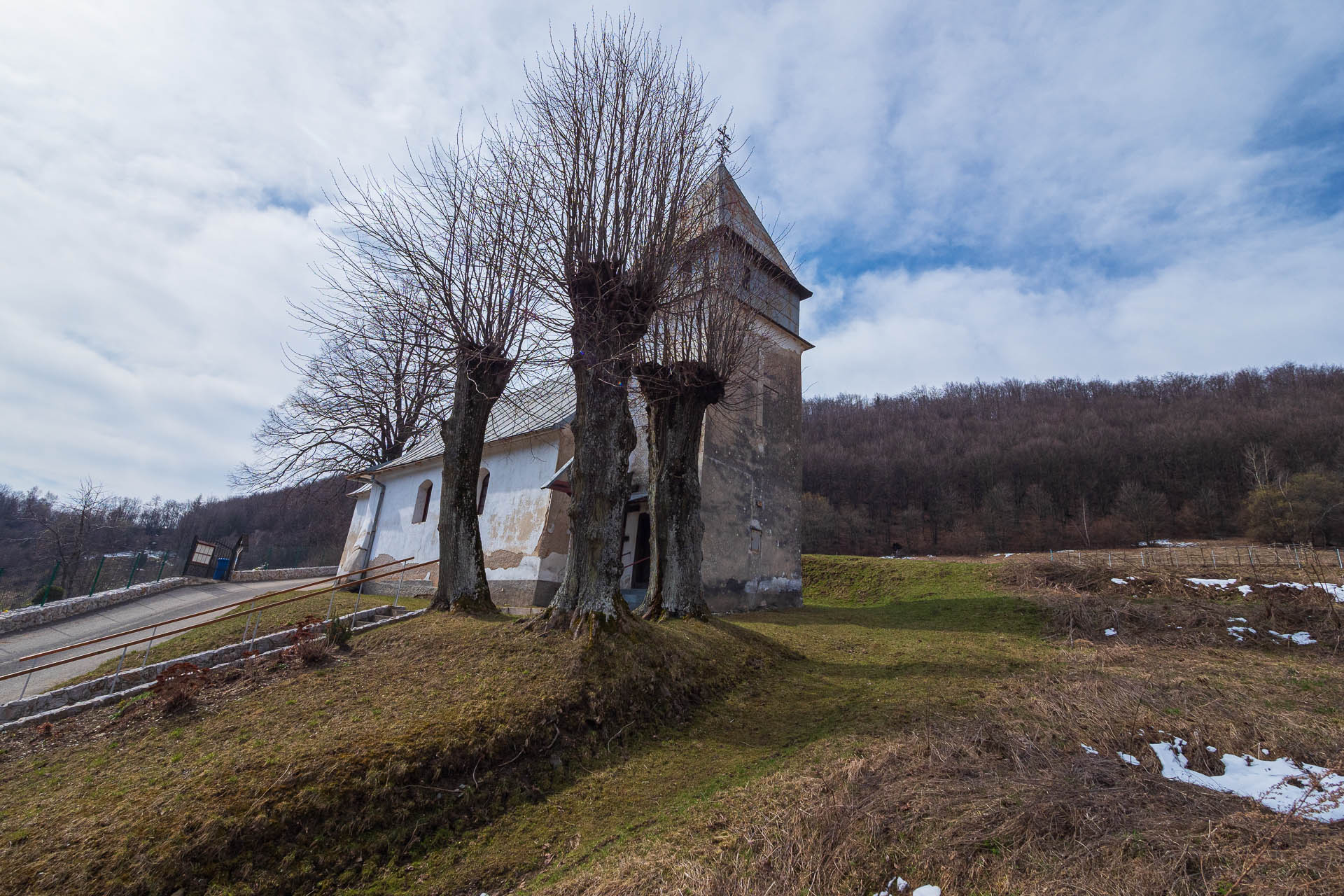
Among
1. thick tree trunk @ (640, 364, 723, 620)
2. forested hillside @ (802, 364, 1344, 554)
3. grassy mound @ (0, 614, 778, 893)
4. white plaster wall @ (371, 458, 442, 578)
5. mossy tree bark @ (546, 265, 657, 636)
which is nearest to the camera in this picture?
grassy mound @ (0, 614, 778, 893)

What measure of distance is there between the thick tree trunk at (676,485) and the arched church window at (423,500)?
1052 cm

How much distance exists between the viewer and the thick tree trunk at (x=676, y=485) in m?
10.8

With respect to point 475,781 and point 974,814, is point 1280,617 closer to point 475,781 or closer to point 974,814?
point 974,814

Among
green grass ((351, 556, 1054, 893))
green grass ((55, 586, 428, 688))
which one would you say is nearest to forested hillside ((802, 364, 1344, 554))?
green grass ((351, 556, 1054, 893))

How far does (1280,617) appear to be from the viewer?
429 inches

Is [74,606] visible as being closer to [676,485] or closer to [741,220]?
[676,485]

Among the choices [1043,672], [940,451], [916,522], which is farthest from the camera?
[940,451]

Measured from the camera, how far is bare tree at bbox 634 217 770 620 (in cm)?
1061

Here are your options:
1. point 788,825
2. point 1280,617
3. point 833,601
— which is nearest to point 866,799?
point 788,825

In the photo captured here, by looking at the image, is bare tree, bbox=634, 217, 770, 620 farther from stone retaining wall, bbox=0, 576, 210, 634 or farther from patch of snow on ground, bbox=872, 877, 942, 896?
stone retaining wall, bbox=0, 576, 210, 634

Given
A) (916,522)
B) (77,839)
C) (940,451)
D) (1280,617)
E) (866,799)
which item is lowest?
(77,839)

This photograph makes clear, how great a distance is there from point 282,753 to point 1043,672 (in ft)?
29.3

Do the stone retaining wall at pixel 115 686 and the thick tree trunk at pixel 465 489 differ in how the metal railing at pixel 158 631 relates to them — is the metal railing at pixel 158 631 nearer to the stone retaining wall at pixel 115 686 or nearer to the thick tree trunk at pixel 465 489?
the stone retaining wall at pixel 115 686

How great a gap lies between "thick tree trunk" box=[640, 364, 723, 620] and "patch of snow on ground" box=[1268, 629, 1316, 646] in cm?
967
